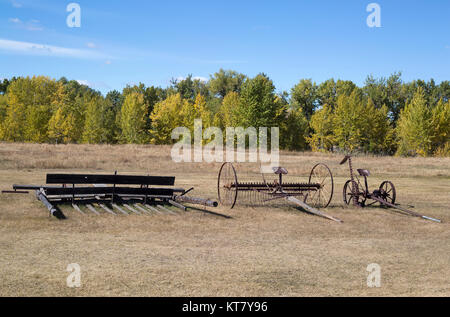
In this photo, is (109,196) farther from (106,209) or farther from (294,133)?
(294,133)

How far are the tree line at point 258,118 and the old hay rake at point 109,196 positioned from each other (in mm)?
51289

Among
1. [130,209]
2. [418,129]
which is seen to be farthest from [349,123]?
[130,209]

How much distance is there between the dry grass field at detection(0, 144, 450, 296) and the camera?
720 cm

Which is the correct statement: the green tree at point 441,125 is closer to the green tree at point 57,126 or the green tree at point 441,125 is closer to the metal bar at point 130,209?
the green tree at point 57,126

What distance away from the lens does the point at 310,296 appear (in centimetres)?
688

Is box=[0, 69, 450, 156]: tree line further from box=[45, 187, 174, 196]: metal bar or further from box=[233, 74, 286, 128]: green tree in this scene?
box=[45, 187, 174, 196]: metal bar

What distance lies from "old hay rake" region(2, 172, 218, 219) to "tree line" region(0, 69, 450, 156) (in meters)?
51.3

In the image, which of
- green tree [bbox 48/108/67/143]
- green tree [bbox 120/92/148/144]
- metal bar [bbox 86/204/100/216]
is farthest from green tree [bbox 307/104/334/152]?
metal bar [bbox 86/204/100/216]

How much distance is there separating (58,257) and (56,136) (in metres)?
65.9

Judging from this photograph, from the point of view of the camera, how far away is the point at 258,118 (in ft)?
219

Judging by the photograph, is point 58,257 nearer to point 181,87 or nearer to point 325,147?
point 325,147

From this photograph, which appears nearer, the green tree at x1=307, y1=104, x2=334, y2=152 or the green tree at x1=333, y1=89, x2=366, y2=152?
the green tree at x1=333, y1=89, x2=366, y2=152

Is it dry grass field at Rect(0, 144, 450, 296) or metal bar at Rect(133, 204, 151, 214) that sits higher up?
metal bar at Rect(133, 204, 151, 214)
